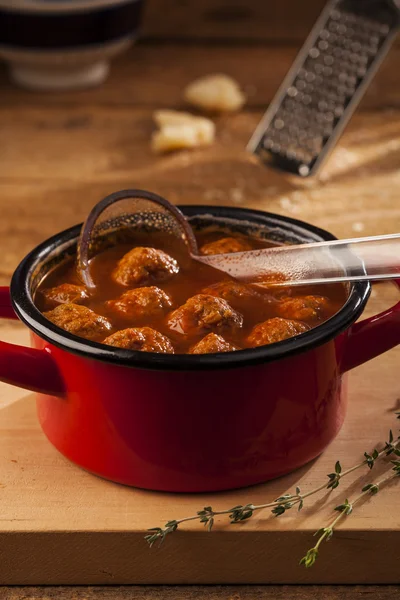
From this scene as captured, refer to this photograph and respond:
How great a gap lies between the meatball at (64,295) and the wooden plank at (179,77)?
5.29 ft

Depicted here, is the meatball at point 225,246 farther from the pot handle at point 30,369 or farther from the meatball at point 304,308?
the pot handle at point 30,369

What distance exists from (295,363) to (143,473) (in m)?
0.27

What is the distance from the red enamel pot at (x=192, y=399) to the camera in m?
1.28

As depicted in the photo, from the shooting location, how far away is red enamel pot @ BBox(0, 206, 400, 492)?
1.28 metres

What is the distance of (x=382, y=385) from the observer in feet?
5.34

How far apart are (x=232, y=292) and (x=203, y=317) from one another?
0.34ft

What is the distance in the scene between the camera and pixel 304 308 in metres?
1.45

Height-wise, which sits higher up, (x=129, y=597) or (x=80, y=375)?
(x=80, y=375)

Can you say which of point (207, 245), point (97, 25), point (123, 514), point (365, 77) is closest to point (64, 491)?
point (123, 514)

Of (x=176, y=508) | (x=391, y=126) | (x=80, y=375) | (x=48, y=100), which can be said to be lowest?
(x=48, y=100)

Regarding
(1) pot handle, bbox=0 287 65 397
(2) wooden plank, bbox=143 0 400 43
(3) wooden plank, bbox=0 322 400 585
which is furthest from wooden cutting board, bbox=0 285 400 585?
(2) wooden plank, bbox=143 0 400 43

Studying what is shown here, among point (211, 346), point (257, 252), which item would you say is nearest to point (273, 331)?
point (211, 346)

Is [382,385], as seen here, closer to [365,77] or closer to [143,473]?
[143,473]

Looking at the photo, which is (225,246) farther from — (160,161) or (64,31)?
(64,31)
